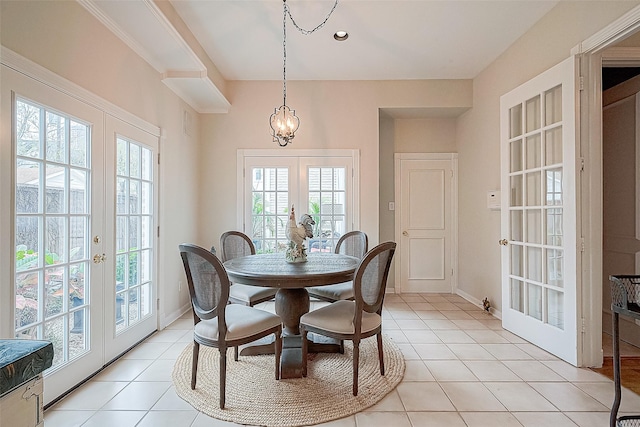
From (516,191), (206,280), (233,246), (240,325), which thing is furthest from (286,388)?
(516,191)

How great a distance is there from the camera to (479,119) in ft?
13.1

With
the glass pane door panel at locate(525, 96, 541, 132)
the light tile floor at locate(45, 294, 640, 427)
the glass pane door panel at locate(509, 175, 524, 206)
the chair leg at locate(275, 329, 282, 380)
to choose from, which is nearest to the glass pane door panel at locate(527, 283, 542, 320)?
the light tile floor at locate(45, 294, 640, 427)

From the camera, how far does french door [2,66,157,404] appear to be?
68.5 inches

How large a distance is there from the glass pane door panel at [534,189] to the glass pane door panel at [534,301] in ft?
2.49

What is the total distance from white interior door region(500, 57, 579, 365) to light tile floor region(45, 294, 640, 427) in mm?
263

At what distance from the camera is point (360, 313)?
202 centimetres

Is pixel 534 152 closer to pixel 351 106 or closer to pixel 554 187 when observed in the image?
pixel 554 187

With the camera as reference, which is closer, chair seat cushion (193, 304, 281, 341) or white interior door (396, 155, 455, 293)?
chair seat cushion (193, 304, 281, 341)

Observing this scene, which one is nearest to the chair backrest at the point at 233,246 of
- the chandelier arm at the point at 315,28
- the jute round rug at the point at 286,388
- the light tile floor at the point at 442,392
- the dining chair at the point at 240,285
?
the dining chair at the point at 240,285

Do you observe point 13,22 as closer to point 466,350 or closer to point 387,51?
point 387,51

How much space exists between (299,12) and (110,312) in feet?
9.72

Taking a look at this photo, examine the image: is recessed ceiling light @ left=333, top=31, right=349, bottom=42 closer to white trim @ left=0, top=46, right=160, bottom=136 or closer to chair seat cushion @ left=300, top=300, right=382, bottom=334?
white trim @ left=0, top=46, right=160, bottom=136

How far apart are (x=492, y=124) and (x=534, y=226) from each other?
4.65 feet

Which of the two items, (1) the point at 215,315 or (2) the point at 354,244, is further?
(2) the point at 354,244
